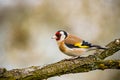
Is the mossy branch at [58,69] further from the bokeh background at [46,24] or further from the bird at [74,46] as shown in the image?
the bokeh background at [46,24]

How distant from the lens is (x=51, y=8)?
9016 mm

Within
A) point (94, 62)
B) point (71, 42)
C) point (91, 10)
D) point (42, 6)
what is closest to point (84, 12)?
point (91, 10)

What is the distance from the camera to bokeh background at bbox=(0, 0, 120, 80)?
8.34m

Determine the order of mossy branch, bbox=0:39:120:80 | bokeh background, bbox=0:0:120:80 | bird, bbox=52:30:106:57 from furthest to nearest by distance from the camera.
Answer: bokeh background, bbox=0:0:120:80 → bird, bbox=52:30:106:57 → mossy branch, bbox=0:39:120:80

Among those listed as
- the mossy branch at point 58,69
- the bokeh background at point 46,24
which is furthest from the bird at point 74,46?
the bokeh background at point 46,24

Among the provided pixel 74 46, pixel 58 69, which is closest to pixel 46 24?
pixel 74 46

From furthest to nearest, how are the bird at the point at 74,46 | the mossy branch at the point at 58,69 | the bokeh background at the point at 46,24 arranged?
the bokeh background at the point at 46,24, the bird at the point at 74,46, the mossy branch at the point at 58,69

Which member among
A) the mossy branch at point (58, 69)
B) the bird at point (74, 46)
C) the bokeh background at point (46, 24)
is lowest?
the mossy branch at point (58, 69)

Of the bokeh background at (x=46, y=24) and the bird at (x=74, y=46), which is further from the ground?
the bokeh background at (x=46, y=24)

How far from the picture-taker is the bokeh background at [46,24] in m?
8.34

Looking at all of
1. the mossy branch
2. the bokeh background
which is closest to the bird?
the mossy branch

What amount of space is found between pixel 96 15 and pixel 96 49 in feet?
15.0

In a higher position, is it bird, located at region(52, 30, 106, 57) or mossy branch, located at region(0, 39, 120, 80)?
bird, located at region(52, 30, 106, 57)

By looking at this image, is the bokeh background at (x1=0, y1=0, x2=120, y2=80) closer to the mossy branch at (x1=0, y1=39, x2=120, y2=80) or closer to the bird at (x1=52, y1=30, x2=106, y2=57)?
the bird at (x1=52, y1=30, x2=106, y2=57)
